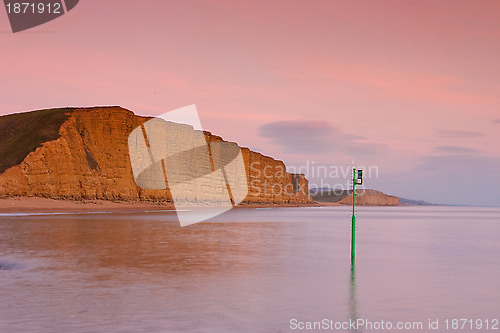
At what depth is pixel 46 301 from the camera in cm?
1044

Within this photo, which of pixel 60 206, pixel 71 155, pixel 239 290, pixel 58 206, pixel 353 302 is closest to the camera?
pixel 353 302

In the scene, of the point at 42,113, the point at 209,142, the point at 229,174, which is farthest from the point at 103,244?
the point at 229,174

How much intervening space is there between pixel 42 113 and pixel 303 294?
4781 inches

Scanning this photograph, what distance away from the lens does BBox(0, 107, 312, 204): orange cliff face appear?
91.1 meters

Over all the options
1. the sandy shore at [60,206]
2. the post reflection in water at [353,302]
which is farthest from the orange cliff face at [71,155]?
the post reflection in water at [353,302]

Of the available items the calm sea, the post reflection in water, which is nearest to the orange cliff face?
the calm sea

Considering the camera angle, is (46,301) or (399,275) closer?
(46,301)

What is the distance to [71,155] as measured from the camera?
324 feet

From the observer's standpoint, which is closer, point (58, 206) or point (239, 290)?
point (239, 290)

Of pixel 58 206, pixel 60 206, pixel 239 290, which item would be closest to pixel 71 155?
pixel 60 206

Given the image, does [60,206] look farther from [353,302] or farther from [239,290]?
[353,302]

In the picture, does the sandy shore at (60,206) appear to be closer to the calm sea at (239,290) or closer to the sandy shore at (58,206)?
the sandy shore at (58,206)

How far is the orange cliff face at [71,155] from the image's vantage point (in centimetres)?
9106

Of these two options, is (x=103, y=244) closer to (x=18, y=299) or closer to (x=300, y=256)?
(x=300, y=256)
